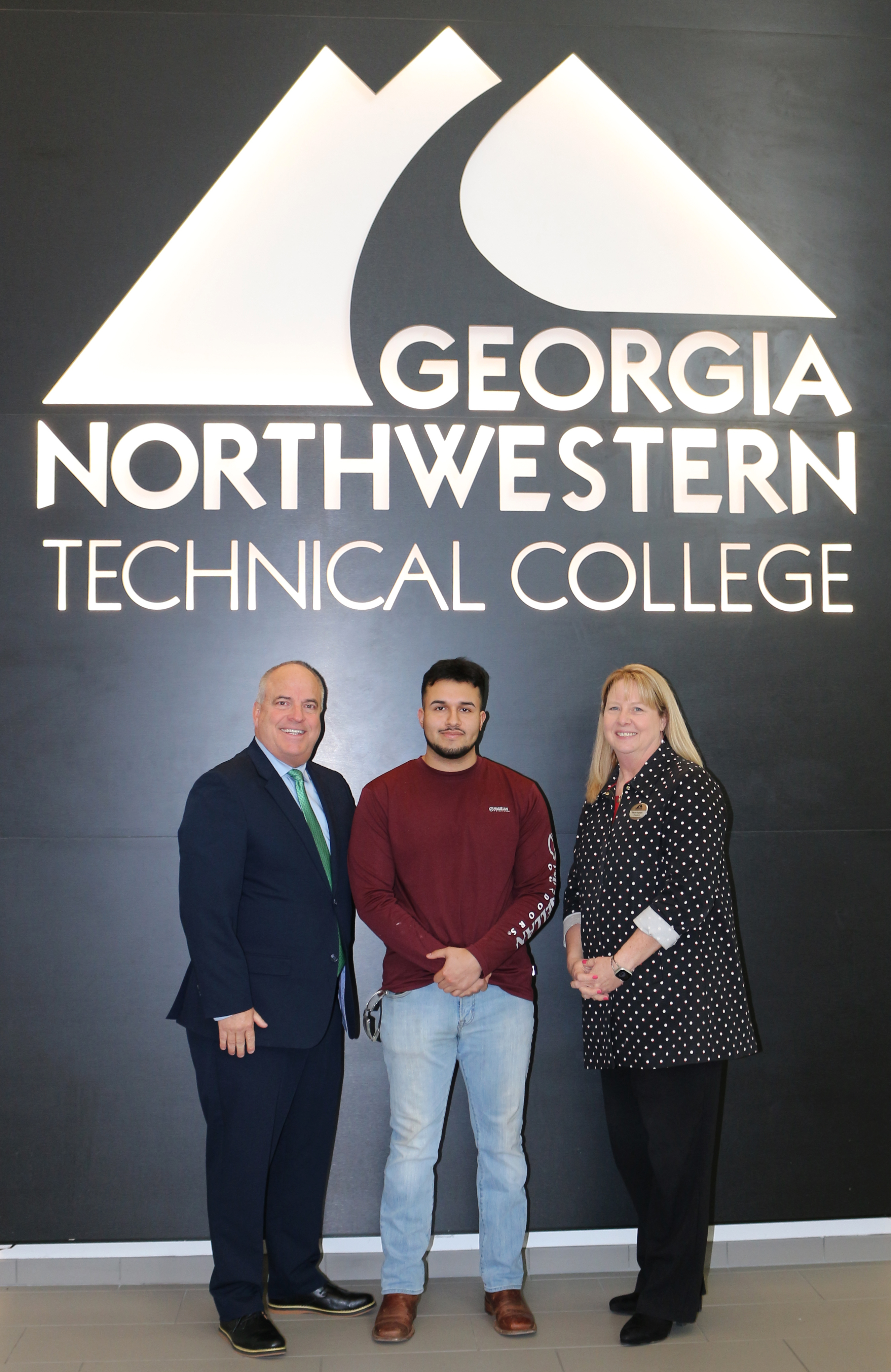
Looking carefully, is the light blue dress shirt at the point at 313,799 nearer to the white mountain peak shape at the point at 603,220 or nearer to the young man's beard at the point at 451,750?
the young man's beard at the point at 451,750

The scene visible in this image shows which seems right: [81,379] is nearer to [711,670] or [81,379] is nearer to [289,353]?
[289,353]

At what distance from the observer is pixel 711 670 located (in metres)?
3.58

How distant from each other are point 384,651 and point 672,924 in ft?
4.24

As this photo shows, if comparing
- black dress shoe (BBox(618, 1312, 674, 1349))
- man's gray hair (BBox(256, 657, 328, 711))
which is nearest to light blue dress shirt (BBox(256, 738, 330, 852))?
man's gray hair (BBox(256, 657, 328, 711))

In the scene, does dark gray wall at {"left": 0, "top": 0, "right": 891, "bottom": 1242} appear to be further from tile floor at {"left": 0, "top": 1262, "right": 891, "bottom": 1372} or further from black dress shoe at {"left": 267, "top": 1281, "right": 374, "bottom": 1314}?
black dress shoe at {"left": 267, "top": 1281, "right": 374, "bottom": 1314}

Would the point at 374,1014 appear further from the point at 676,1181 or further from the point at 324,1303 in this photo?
the point at 676,1181

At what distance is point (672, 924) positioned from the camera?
111 inches

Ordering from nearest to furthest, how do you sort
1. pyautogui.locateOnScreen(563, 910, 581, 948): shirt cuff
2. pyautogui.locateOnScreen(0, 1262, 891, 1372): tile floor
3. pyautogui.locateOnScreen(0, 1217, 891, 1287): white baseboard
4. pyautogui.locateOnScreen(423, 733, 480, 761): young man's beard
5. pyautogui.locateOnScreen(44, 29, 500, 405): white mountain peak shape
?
pyautogui.locateOnScreen(0, 1262, 891, 1372): tile floor → pyautogui.locateOnScreen(423, 733, 480, 761): young man's beard → pyautogui.locateOnScreen(563, 910, 581, 948): shirt cuff → pyautogui.locateOnScreen(0, 1217, 891, 1287): white baseboard → pyautogui.locateOnScreen(44, 29, 500, 405): white mountain peak shape

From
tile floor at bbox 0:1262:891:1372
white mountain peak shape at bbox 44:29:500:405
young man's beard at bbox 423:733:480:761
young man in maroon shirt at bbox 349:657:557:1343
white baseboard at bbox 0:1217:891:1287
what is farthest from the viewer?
white mountain peak shape at bbox 44:29:500:405

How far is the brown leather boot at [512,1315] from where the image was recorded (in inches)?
115

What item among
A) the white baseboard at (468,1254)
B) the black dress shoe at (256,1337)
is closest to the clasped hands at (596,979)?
the white baseboard at (468,1254)

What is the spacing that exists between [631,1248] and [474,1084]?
38.1 inches

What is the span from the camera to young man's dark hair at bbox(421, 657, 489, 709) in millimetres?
3033

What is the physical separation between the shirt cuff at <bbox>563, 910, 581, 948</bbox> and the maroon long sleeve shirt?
129 millimetres
